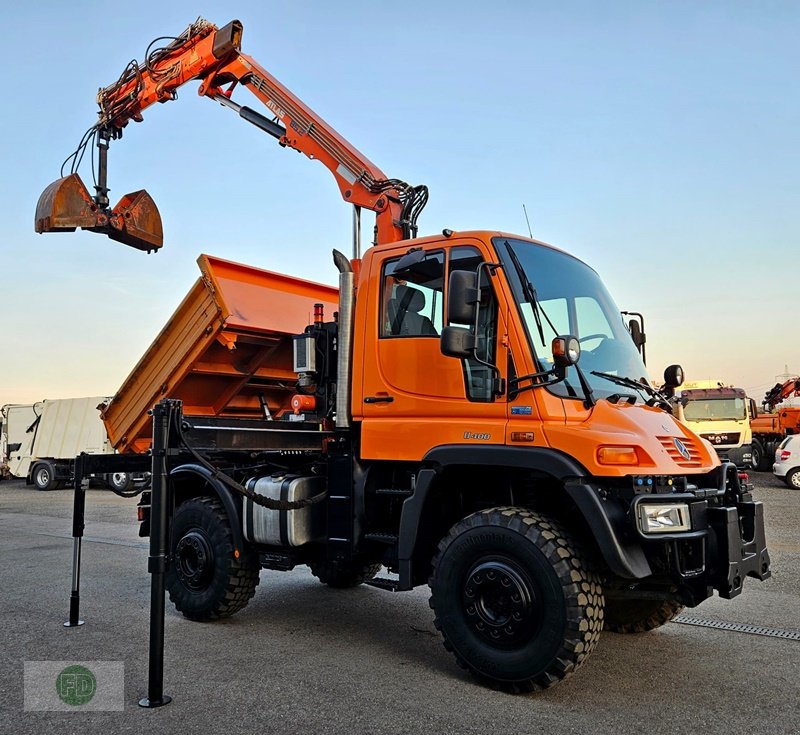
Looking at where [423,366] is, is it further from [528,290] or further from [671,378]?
[671,378]

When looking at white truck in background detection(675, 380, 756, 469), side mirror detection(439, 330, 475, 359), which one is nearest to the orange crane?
white truck in background detection(675, 380, 756, 469)

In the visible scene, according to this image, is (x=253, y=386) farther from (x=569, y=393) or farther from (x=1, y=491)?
(x=1, y=491)

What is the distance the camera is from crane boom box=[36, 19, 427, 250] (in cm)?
669

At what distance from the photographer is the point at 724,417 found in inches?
806

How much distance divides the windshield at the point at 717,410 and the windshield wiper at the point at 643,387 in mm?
16718

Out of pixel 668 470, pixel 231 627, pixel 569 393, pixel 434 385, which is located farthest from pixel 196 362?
pixel 668 470

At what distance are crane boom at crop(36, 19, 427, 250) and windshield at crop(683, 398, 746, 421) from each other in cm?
1639

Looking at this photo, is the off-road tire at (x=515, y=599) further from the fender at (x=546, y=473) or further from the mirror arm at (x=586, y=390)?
the mirror arm at (x=586, y=390)

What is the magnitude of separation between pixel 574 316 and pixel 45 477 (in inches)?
852

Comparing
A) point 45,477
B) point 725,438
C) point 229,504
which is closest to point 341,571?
point 229,504

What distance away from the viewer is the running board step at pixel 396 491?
5026 millimetres

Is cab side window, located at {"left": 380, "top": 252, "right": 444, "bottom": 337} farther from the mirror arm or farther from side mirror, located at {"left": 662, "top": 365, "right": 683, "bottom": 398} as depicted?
side mirror, located at {"left": 662, "top": 365, "right": 683, "bottom": 398}

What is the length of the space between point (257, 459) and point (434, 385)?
7.15ft

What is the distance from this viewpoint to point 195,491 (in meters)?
6.48
